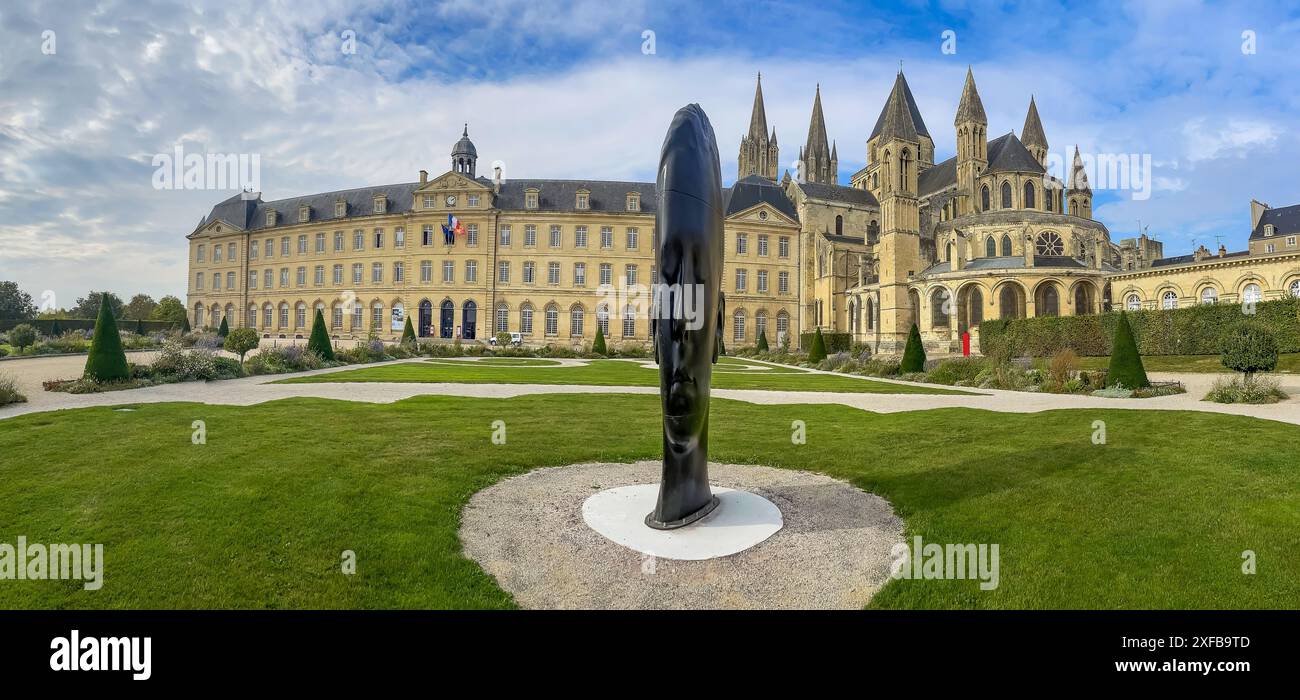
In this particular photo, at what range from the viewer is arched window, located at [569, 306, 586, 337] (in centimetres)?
5228

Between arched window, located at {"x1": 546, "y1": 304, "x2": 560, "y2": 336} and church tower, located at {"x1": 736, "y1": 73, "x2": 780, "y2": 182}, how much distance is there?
→ 30.0 metres

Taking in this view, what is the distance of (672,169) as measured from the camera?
5.50 metres

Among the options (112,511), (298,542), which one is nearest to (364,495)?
(298,542)

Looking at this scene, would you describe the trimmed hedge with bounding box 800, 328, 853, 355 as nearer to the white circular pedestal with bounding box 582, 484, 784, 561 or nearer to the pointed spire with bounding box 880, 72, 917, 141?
the pointed spire with bounding box 880, 72, 917, 141

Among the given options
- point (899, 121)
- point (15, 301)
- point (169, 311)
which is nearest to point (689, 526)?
point (899, 121)

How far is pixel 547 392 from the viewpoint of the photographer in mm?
15648

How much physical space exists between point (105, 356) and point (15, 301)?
48.2 meters

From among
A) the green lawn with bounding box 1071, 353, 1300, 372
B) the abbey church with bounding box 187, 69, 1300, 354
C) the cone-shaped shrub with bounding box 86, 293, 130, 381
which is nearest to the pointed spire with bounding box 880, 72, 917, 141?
the abbey church with bounding box 187, 69, 1300, 354

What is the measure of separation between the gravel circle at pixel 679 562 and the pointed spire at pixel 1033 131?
7087 cm

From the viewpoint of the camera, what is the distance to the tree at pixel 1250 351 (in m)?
15.2

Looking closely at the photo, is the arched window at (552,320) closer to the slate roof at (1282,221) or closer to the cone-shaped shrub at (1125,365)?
the cone-shaped shrub at (1125,365)

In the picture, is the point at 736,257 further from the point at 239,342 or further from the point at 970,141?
the point at 239,342

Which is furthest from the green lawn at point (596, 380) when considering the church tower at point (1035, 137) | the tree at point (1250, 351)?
the church tower at point (1035, 137)
